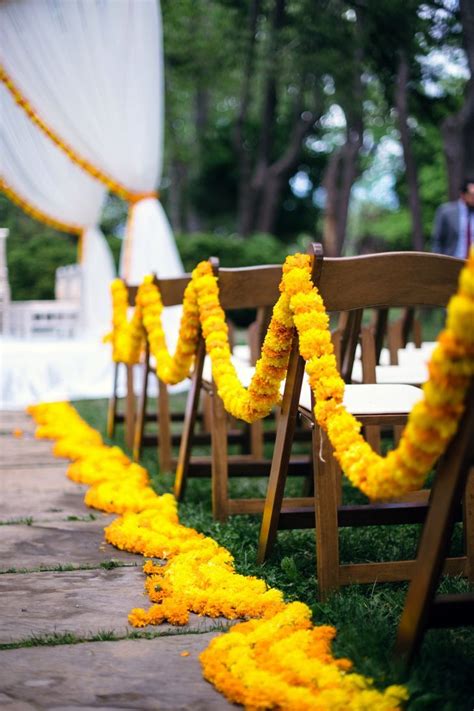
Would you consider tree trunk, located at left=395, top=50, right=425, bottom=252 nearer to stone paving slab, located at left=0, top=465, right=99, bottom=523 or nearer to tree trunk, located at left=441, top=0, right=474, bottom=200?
tree trunk, located at left=441, top=0, right=474, bottom=200

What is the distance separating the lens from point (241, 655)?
6.88ft

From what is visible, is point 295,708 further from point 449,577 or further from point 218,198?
point 218,198

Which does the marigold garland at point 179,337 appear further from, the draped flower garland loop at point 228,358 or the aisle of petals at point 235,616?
the aisle of petals at point 235,616

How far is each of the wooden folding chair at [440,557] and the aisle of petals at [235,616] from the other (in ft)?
0.53

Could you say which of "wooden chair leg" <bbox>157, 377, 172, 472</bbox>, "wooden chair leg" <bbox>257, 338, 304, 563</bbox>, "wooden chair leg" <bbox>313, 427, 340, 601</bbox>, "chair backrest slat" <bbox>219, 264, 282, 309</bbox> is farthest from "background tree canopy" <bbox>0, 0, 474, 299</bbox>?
"wooden chair leg" <bbox>313, 427, 340, 601</bbox>

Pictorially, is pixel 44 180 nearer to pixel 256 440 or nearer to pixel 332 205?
pixel 256 440

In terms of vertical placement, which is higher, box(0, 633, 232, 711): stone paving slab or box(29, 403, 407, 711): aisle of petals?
box(29, 403, 407, 711): aisle of petals

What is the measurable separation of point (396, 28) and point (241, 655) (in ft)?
35.8

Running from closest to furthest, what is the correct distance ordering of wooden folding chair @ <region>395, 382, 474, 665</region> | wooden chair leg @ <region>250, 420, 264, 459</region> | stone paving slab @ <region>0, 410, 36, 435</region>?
wooden folding chair @ <region>395, 382, 474, 665</region> → wooden chair leg @ <region>250, 420, 264, 459</region> → stone paving slab @ <region>0, 410, 36, 435</region>

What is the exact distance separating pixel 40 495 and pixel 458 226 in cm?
431

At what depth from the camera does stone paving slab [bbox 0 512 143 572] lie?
9.87ft

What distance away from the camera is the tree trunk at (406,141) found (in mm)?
12055

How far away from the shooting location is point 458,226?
23.1 feet

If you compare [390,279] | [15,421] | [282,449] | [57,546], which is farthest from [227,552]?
[15,421]
